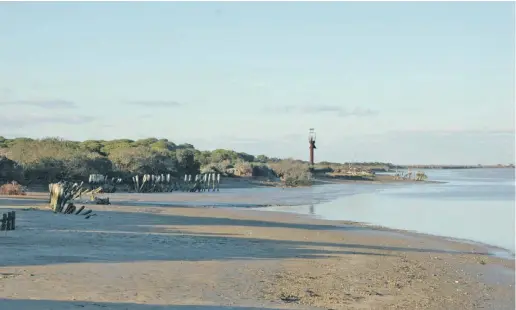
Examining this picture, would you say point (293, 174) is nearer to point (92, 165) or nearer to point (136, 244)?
point (92, 165)

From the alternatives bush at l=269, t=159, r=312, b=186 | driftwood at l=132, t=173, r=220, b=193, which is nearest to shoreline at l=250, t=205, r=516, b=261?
driftwood at l=132, t=173, r=220, b=193

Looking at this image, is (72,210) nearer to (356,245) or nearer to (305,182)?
(356,245)

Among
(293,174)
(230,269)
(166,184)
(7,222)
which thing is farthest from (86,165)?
(230,269)

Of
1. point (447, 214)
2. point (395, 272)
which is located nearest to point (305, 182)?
point (447, 214)

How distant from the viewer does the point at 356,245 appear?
16.9 meters

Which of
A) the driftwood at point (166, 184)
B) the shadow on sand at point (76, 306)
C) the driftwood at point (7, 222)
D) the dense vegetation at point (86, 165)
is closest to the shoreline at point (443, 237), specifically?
the shadow on sand at point (76, 306)

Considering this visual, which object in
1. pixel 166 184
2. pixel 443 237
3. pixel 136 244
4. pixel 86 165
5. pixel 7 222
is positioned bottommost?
pixel 443 237

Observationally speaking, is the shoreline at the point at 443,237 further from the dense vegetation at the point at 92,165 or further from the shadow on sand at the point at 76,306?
the dense vegetation at the point at 92,165

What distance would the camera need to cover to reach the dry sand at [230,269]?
9.05 metres

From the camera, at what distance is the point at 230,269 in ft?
38.4

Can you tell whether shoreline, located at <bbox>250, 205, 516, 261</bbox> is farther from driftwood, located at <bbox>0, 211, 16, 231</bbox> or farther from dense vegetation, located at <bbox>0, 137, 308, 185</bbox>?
dense vegetation, located at <bbox>0, 137, 308, 185</bbox>

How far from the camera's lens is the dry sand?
905cm

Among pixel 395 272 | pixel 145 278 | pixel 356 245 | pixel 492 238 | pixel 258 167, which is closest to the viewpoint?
pixel 145 278

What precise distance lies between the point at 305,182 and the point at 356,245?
1723 inches
